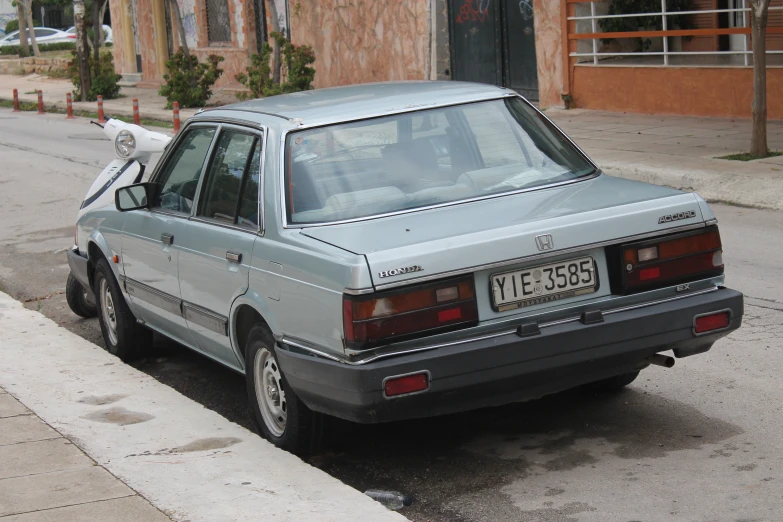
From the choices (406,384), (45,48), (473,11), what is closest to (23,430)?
(406,384)

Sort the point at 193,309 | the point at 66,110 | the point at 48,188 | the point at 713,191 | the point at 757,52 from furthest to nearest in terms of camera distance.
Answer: the point at 66,110 → the point at 48,188 → the point at 757,52 → the point at 713,191 → the point at 193,309

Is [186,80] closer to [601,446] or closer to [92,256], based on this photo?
[92,256]

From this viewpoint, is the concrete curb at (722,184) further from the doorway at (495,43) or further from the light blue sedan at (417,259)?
the doorway at (495,43)

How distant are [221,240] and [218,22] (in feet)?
98.0

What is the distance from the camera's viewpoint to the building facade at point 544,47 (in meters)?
18.3

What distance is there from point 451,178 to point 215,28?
3030cm

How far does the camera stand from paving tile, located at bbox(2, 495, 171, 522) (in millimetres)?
4293

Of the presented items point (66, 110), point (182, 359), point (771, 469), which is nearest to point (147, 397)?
point (182, 359)

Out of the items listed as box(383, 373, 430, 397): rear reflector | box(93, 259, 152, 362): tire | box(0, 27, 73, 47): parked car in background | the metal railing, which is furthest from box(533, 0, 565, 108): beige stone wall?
box(0, 27, 73, 47): parked car in background

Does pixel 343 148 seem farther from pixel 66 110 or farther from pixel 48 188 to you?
pixel 66 110

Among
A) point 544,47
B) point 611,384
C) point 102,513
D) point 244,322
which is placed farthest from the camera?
point 544,47

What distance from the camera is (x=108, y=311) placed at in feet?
24.5

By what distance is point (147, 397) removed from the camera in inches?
239

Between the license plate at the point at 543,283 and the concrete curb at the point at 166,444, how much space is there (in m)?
0.99
